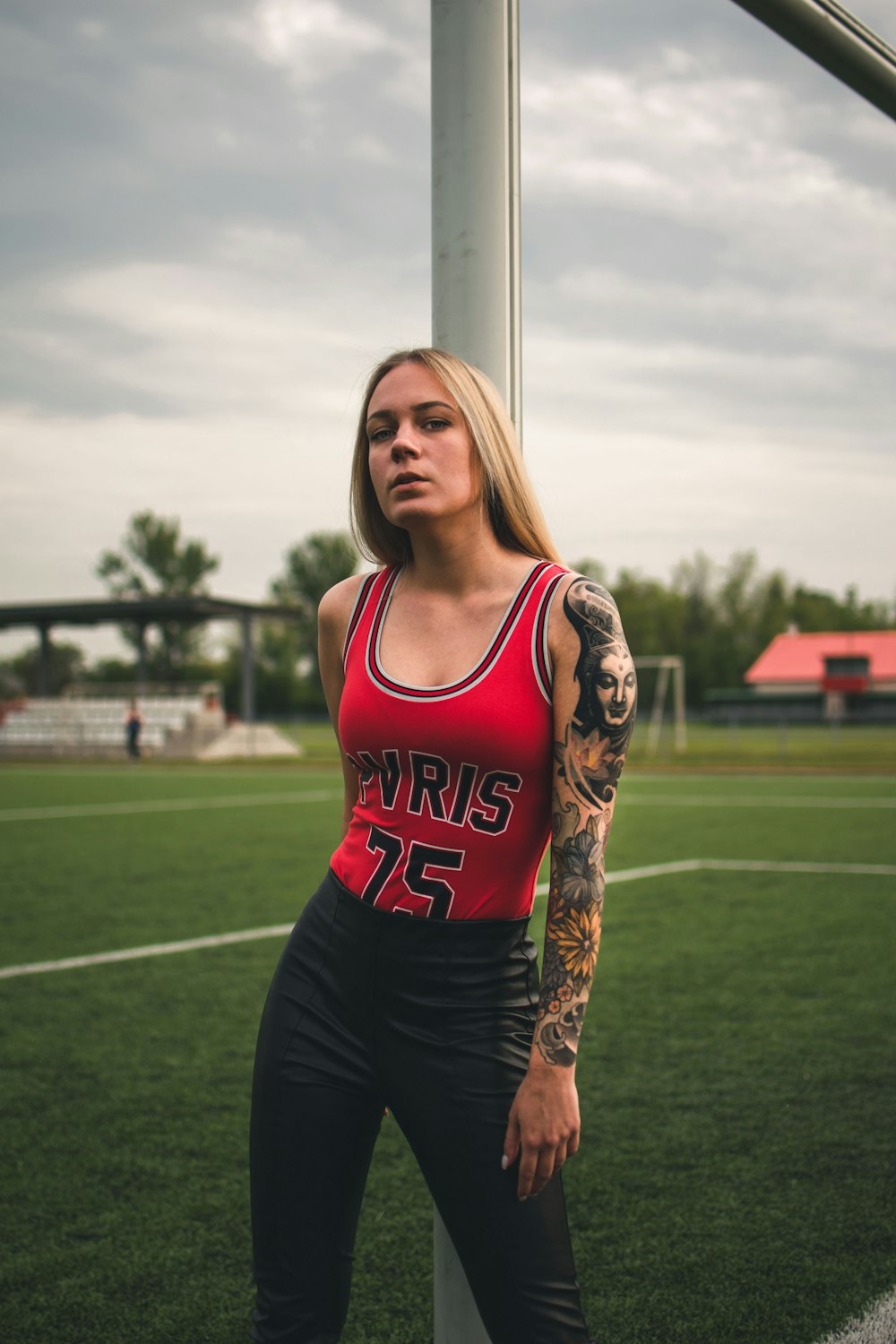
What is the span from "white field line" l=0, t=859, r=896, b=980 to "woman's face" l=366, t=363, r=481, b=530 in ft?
18.3

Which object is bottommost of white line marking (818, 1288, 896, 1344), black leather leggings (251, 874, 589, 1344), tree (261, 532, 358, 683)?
white line marking (818, 1288, 896, 1344)

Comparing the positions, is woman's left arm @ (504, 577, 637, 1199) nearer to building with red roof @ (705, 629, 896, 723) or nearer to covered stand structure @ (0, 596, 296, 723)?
covered stand structure @ (0, 596, 296, 723)

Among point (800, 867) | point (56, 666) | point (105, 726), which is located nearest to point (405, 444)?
point (800, 867)

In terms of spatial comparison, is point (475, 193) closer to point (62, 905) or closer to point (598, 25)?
point (598, 25)

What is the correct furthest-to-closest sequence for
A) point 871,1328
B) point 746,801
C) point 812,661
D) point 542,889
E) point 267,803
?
point 812,661, point 267,803, point 746,801, point 542,889, point 871,1328

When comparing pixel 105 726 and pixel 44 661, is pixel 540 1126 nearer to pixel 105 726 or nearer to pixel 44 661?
pixel 105 726

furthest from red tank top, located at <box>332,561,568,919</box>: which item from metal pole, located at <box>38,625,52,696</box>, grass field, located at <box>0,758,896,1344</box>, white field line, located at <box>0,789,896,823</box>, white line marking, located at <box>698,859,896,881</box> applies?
metal pole, located at <box>38,625,52,696</box>

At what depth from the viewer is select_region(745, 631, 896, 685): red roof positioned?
57.8 metres

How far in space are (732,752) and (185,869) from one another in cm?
2422

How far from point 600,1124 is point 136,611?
36.6 m

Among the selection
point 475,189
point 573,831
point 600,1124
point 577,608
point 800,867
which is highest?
point 475,189

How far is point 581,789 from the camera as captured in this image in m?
1.74

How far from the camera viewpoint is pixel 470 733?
5.69 ft

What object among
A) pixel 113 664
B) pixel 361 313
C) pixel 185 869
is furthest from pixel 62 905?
pixel 113 664
